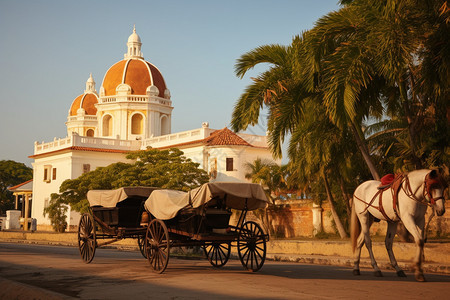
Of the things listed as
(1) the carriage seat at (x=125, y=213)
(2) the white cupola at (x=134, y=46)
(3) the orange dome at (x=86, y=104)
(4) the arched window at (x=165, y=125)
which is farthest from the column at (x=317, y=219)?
(3) the orange dome at (x=86, y=104)

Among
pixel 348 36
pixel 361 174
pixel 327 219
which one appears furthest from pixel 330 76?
pixel 327 219

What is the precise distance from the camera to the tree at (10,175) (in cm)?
9425

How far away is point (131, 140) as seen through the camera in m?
65.9

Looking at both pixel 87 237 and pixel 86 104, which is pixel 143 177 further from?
pixel 86 104

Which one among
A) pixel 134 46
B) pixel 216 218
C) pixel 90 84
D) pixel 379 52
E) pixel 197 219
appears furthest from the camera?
pixel 90 84

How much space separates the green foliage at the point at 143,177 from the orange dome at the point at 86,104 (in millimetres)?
38961

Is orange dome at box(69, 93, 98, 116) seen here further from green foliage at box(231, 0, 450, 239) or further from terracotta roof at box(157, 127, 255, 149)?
green foliage at box(231, 0, 450, 239)

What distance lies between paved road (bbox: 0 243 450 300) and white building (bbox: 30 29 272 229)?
41.6 meters

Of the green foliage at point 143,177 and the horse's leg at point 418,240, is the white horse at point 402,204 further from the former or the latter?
the green foliage at point 143,177

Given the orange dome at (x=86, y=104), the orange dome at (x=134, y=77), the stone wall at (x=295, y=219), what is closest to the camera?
the stone wall at (x=295, y=219)

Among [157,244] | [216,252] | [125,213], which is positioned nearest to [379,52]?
[216,252]

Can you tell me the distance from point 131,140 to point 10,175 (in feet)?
131

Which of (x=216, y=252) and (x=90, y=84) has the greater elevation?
(x=90, y=84)

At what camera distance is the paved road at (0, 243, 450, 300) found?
893 cm
